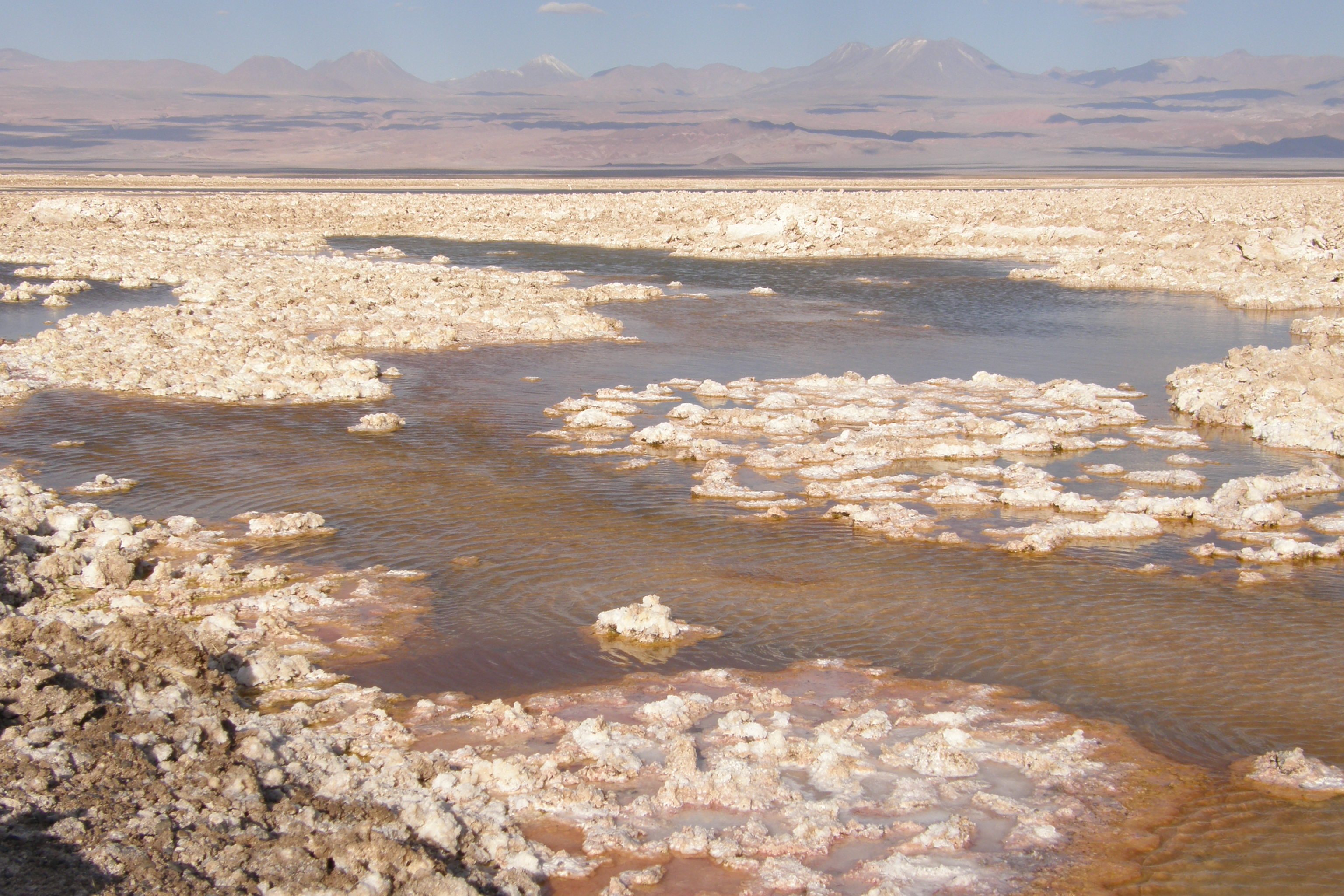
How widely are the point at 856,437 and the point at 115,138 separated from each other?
199085mm

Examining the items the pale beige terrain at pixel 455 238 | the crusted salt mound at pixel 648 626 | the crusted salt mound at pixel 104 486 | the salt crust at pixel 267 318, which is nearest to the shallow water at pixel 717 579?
the crusted salt mound at pixel 648 626

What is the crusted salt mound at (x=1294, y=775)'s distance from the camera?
8.12 metres

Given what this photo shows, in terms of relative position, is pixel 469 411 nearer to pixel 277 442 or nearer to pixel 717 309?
pixel 277 442

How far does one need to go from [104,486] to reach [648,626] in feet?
25.6

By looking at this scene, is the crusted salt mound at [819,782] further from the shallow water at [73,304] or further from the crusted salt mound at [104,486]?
the shallow water at [73,304]

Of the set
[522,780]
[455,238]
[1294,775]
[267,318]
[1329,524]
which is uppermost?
[455,238]

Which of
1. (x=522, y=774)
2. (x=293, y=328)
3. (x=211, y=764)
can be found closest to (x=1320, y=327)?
(x=293, y=328)

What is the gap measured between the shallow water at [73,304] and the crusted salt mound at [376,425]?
34.0 feet

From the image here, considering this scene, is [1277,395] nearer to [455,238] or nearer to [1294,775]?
[1294,775]

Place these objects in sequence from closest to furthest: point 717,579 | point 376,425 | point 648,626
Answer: point 648,626
point 717,579
point 376,425

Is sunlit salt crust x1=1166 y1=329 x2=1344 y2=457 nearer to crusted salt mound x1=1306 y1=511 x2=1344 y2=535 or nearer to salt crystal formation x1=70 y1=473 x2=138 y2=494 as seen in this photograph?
crusted salt mound x1=1306 y1=511 x2=1344 y2=535

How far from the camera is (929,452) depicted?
16.3 meters

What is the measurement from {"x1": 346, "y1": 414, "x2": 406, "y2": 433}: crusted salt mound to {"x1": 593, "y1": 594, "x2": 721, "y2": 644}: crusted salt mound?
7.87 metres

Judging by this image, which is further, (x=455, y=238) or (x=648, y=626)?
(x=455, y=238)
